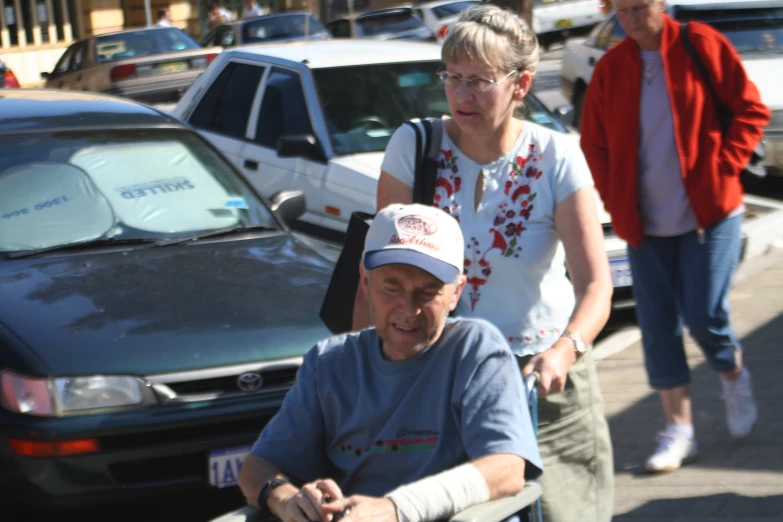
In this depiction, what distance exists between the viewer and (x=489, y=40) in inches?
123

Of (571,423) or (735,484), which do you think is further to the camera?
(735,484)

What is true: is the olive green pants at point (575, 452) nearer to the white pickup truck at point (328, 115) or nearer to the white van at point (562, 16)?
the white pickup truck at point (328, 115)

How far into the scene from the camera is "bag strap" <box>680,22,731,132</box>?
465cm

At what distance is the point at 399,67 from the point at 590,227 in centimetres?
487

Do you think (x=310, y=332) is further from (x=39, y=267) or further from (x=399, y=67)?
(x=399, y=67)

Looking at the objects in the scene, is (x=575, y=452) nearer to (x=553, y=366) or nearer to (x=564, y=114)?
(x=553, y=366)

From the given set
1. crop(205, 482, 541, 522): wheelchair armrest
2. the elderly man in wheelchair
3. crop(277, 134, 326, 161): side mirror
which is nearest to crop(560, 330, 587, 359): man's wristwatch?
the elderly man in wheelchair

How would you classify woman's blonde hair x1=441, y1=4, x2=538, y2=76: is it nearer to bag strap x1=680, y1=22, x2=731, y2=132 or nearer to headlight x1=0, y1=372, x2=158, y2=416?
bag strap x1=680, y1=22, x2=731, y2=132

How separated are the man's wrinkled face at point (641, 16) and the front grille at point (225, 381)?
69.7 inches

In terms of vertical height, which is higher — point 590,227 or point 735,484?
point 590,227

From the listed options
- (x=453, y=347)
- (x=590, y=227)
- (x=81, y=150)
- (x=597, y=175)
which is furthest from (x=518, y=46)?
(x=81, y=150)

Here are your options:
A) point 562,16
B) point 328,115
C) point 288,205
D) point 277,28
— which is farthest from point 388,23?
point 288,205

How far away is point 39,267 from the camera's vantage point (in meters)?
5.22

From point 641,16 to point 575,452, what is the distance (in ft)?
6.56
